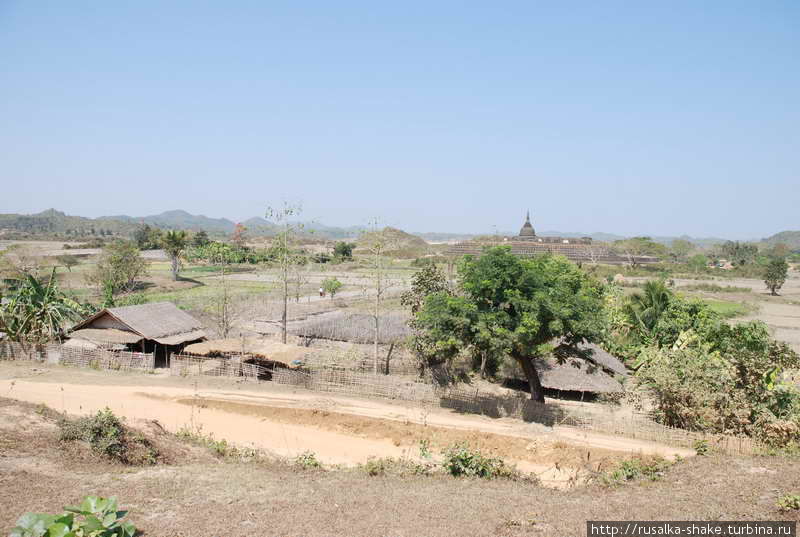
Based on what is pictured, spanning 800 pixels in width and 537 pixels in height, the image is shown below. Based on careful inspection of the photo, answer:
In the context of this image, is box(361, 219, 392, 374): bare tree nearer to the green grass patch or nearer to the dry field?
the dry field

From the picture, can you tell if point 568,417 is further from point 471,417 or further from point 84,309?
point 84,309

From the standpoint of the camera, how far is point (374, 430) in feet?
48.5

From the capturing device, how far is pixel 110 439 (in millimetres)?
9836

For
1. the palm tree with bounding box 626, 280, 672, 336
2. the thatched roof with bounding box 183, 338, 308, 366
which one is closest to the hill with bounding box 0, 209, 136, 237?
the thatched roof with bounding box 183, 338, 308, 366

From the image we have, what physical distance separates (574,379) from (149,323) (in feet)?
53.2

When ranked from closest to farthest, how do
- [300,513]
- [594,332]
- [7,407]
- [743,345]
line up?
[300,513] < [7,407] < [594,332] < [743,345]

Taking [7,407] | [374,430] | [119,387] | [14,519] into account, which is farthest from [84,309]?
[14,519]

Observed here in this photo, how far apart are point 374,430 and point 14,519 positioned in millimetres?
8881

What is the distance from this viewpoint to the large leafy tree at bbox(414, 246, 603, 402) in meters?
14.4

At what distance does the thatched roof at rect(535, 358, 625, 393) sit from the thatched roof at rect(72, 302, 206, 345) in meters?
13.7

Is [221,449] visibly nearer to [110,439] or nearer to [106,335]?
[110,439]

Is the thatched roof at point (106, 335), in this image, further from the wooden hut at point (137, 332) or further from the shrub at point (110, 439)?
the shrub at point (110, 439)

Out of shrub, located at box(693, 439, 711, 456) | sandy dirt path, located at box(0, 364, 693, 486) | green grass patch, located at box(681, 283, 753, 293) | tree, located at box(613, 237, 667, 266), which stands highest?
tree, located at box(613, 237, 667, 266)

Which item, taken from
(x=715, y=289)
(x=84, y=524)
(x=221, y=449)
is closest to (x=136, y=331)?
(x=221, y=449)
